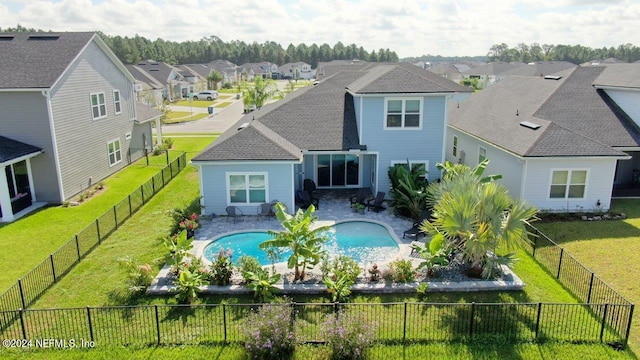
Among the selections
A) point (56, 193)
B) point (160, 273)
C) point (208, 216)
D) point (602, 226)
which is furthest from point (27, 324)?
point (602, 226)

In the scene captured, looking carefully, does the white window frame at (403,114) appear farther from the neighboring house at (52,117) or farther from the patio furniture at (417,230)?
the neighboring house at (52,117)

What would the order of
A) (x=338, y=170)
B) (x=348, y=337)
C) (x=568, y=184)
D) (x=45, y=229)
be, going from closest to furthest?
(x=348, y=337), (x=45, y=229), (x=568, y=184), (x=338, y=170)

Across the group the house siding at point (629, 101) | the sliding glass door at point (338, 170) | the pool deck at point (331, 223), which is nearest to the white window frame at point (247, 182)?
the pool deck at point (331, 223)

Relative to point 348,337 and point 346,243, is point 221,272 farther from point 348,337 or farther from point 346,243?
point 346,243

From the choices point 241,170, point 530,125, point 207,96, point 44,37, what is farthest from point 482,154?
point 207,96

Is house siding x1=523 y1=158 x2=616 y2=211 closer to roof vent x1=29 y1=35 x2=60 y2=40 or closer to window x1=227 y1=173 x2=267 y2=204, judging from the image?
window x1=227 y1=173 x2=267 y2=204

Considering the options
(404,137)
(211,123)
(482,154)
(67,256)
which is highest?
(404,137)

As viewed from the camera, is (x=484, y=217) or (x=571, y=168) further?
(x=571, y=168)
